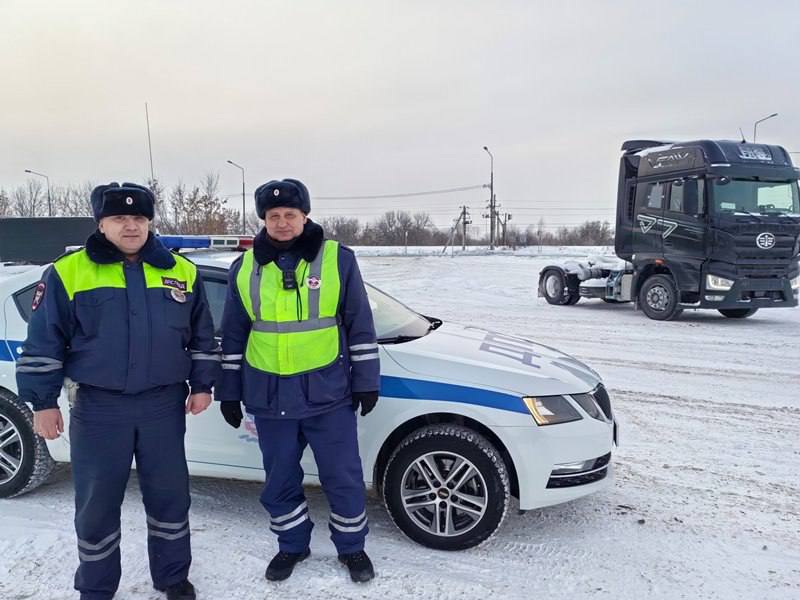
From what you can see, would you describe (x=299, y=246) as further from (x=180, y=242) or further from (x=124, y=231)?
(x=180, y=242)

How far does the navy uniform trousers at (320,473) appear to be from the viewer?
295 centimetres

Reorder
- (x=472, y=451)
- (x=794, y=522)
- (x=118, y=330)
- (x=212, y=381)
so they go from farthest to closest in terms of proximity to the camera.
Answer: (x=794, y=522) → (x=472, y=451) → (x=212, y=381) → (x=118, y=330)

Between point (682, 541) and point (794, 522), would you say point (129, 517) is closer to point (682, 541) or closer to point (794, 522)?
point (682, 541)

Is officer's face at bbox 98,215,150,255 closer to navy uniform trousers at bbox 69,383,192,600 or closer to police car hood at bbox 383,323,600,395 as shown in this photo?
navy uniform trousers at bbox 69,383,192,600

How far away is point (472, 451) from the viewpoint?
3146 mm

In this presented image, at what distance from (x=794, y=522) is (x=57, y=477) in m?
4.70

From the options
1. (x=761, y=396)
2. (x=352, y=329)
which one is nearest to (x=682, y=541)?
(x=352, y=329)

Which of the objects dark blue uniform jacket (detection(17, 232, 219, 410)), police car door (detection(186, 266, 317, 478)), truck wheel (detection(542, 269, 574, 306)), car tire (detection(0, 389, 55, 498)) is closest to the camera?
dark blue uniform jacket (detection(17, 232, 219, 410))

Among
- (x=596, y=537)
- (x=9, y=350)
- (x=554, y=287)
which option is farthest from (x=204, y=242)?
(x=554, y=287)

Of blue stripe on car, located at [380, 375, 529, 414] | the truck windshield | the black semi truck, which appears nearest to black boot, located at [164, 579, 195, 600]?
blue stripe on car, located at [380, 375, 529, 414]

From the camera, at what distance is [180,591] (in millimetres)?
2797

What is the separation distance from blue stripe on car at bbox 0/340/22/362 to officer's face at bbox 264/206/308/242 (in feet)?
6.50

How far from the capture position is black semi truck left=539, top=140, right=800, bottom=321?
34.3ft

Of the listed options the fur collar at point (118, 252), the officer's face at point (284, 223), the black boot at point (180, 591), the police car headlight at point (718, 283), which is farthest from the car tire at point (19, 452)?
the police car headlight at point (718, 283)
